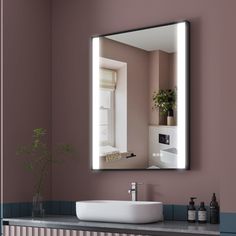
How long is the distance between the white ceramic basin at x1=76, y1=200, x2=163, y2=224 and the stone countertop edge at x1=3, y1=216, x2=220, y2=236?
0.03 m

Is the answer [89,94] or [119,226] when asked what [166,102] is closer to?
[89,94]

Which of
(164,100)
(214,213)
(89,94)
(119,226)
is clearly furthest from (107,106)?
(214,213)

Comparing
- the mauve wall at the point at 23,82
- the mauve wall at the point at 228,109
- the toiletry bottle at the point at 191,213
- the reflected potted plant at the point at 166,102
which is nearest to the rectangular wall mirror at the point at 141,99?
the reflected potted plant at the point at 166,102

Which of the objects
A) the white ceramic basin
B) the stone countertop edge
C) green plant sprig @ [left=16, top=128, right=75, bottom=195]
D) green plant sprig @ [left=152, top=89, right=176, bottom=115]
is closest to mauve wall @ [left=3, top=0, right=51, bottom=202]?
green plant sprig @ [left=16, top=128, right=75, bottom=195]

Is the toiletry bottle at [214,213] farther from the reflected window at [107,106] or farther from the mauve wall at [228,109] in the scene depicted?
the reflected window at [107,106]

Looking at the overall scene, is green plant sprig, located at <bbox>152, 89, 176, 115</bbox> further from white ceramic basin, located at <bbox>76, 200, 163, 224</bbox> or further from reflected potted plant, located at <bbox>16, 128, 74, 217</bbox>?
reflected potted plant, located at <bbox>16, 128, 74, 217</bbox>

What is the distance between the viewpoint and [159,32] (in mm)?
3531

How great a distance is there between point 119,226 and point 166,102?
847 millimetres

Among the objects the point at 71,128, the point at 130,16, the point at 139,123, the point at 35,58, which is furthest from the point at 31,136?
the point at 130,16

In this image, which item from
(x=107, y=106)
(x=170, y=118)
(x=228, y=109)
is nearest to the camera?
(x=228, y=109)

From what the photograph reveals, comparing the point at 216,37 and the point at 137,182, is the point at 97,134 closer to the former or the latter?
the point at 137,182

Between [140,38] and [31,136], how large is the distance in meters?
1.02

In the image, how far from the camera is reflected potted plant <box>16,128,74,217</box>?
12.3ft

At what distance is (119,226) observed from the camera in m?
3.12
